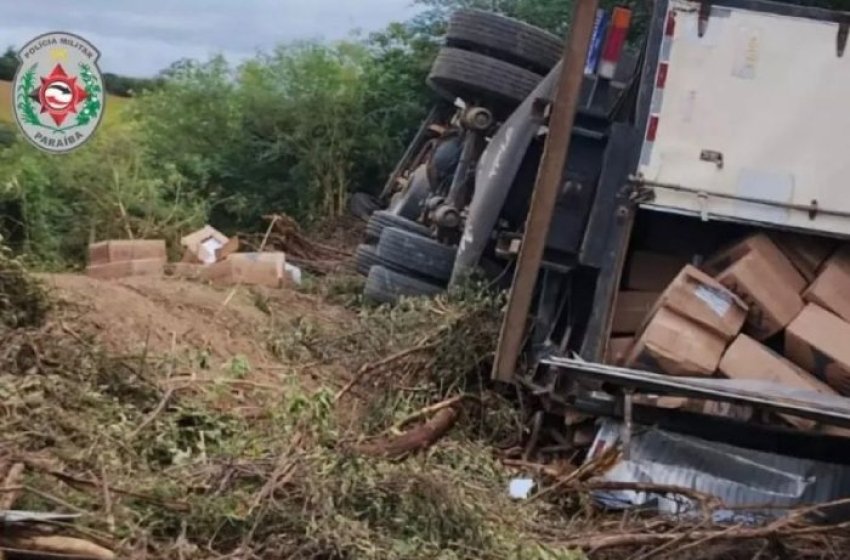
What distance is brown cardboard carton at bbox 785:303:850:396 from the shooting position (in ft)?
19.1

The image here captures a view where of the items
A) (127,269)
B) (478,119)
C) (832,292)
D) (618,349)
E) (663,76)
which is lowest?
(127,269)

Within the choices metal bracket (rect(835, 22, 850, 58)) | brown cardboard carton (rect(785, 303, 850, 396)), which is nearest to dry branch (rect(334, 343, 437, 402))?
brown cardboard carton (rect(785, 303, 850, 396))

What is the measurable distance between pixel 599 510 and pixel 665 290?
3.45ft

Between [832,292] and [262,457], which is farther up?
[832,292]

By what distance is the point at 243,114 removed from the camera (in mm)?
13164

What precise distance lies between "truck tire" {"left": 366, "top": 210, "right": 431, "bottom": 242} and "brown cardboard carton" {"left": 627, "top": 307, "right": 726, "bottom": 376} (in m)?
2.08

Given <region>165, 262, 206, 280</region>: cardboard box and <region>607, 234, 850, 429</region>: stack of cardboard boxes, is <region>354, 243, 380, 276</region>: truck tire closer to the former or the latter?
<region>165, 262, 206, 280</region>: cardboard box

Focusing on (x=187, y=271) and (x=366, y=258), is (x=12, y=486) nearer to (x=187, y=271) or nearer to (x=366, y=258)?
(x=366, y=258)

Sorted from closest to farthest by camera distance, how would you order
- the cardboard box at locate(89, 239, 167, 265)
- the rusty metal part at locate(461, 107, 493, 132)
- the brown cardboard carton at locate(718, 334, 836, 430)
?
the brown cardboard carton at locate(718, 334, 836, 430), the rusty metal part at locate(461, 107, 493, 132), the cardboard box at locate(89, 239, 167, 265)

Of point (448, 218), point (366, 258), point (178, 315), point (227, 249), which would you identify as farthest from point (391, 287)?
point (227, 249)

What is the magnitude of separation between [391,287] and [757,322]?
218 cm

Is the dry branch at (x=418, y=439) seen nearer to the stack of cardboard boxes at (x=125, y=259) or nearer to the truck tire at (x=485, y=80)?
the truck tire at (x=485, y=80)

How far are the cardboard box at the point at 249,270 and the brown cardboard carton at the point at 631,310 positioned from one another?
3.29m

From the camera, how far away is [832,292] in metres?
5.93
